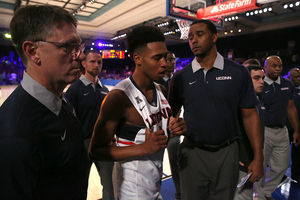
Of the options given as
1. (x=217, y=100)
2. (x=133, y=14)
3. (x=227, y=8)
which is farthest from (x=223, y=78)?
(x=133, y=14)

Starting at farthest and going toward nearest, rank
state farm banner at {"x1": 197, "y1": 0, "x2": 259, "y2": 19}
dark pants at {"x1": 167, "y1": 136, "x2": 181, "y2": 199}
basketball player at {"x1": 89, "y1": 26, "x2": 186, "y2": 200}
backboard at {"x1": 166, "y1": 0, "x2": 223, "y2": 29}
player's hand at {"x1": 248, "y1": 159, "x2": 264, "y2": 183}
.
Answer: backboard at {"x1": 166, "y1": 0, "x2": 223, "y2": 29} → state farm banner at {"x1": 197, "y1": 0, "x2": 259, "y2": 19} → dark pants at {"x1": 167, "y1": 136, "x2": 181, "y2": 199} → player's hand at {"x1": 248, "y1": 159, "x2": 264, "y2": 183} → basketball player at {"x1": 89, "y1": 26, "x2": 186, "y2": 200}

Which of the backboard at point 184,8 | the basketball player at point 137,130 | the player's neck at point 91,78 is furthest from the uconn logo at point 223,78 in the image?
the backboard at point 184,8

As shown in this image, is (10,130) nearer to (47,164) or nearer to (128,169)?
(47,164)

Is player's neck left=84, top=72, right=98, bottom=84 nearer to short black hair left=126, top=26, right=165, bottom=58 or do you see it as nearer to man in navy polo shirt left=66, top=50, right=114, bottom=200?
man in navy polo shirt left=66, top=50, right=114, bottom=200

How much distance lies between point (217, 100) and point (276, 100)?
5.83ft

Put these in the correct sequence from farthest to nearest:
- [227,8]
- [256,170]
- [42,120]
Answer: [227,8], [256,170], [42,120]

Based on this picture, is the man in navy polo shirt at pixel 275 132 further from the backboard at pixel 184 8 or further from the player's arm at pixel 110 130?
the backboard at pixel 184 8

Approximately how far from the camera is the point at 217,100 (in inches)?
66.7

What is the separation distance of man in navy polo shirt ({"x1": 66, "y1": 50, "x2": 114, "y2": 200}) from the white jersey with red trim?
3.02 ft

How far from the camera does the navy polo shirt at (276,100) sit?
282 cm

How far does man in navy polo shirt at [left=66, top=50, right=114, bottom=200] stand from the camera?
2.26m

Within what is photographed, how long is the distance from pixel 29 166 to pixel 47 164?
10 centimetres

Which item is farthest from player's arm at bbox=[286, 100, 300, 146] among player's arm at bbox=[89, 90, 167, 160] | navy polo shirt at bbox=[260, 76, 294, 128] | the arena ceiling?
the arena ceiling

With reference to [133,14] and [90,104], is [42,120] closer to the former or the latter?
[90,104]
